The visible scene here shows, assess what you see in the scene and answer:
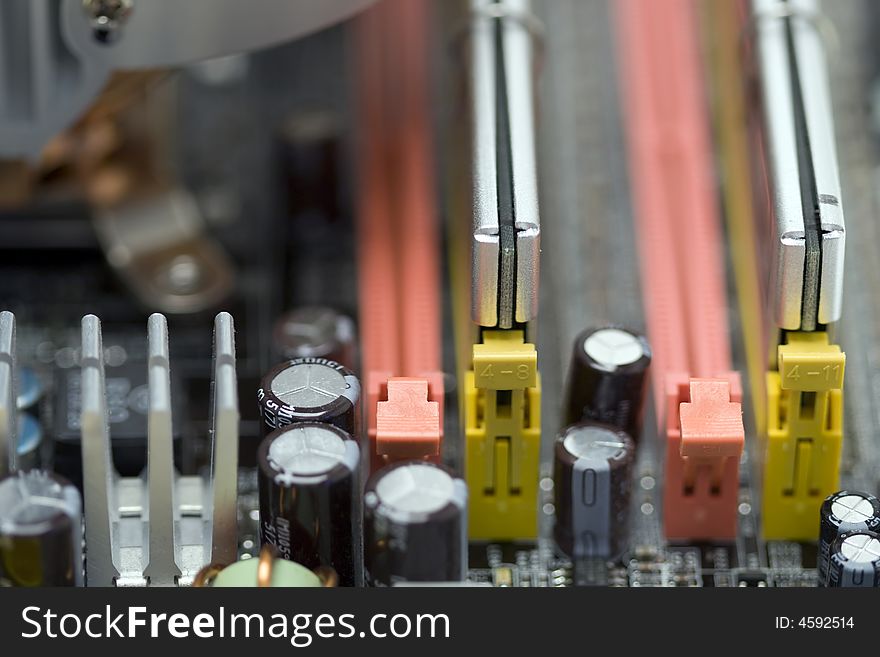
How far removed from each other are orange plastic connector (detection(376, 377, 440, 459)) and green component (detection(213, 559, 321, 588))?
26 centimetres

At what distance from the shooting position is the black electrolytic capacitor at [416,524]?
2.10 m

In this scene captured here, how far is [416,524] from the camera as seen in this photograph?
6.88ft

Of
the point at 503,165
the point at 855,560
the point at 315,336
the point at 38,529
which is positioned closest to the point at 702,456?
the point at 855,560

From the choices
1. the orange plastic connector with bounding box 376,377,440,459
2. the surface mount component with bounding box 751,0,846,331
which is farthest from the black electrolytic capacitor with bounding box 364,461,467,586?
the surface mount component with bounding box 751,0,846,331

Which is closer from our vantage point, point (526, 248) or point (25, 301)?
point (526, 248)

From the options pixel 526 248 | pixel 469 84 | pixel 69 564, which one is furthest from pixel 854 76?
pixel 69 564

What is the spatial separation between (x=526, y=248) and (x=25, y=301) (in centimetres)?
94

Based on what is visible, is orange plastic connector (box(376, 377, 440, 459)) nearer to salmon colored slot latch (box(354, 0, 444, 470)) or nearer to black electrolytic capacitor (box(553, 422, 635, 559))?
salmon colored slot latch (box(354, 0, 444, 470))

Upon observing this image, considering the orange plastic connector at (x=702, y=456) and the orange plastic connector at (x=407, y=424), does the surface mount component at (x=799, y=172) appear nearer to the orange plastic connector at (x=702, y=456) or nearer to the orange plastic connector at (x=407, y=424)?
the orange plastic connector at (x=702, y=456)

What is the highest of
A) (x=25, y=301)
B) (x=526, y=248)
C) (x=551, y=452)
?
(x=526, y=248)

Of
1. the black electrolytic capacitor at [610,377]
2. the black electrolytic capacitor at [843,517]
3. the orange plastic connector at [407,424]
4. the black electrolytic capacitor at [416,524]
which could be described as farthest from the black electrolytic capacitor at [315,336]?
the black electrolytic capacitor at [843,517]

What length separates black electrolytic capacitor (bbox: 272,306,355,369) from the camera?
2.61 meters
